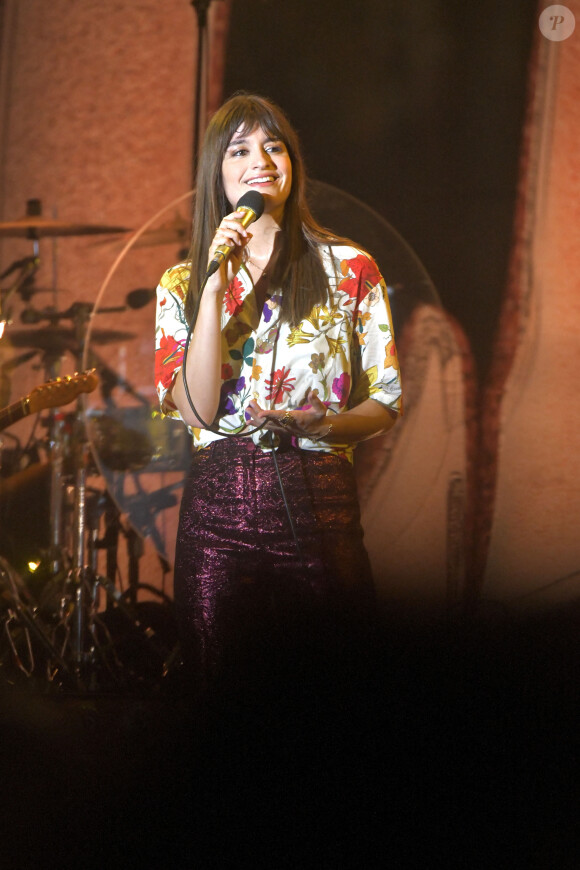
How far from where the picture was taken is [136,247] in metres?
2.93

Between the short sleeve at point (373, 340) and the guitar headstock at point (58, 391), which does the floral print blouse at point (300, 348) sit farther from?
the guitar headstock at point (58, 391)

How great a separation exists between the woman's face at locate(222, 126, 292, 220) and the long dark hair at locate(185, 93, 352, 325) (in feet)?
0.04

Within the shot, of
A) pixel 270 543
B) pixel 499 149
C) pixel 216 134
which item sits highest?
pixel 499 149

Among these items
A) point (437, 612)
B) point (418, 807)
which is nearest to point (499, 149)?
point (437, 612)

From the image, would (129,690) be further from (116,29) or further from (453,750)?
(116,29)

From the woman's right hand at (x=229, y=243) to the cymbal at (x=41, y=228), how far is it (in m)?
1.60

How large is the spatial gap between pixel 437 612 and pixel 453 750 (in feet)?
3.59

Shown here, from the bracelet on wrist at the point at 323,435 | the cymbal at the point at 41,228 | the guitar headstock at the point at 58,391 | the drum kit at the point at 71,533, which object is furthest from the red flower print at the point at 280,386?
the cymbal at the point at 41,228

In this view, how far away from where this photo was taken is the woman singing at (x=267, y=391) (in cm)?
127

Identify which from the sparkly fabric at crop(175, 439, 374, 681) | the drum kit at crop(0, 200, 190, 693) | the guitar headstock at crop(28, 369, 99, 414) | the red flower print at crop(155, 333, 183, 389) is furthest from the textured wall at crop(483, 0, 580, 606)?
the red flower print at crop(155, 333, 183, 389)

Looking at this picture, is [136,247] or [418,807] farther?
[136,247]

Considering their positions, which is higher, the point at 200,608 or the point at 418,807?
the point at 200,608

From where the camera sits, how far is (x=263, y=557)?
128cm

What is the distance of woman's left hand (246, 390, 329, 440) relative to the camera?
3.75 ft
